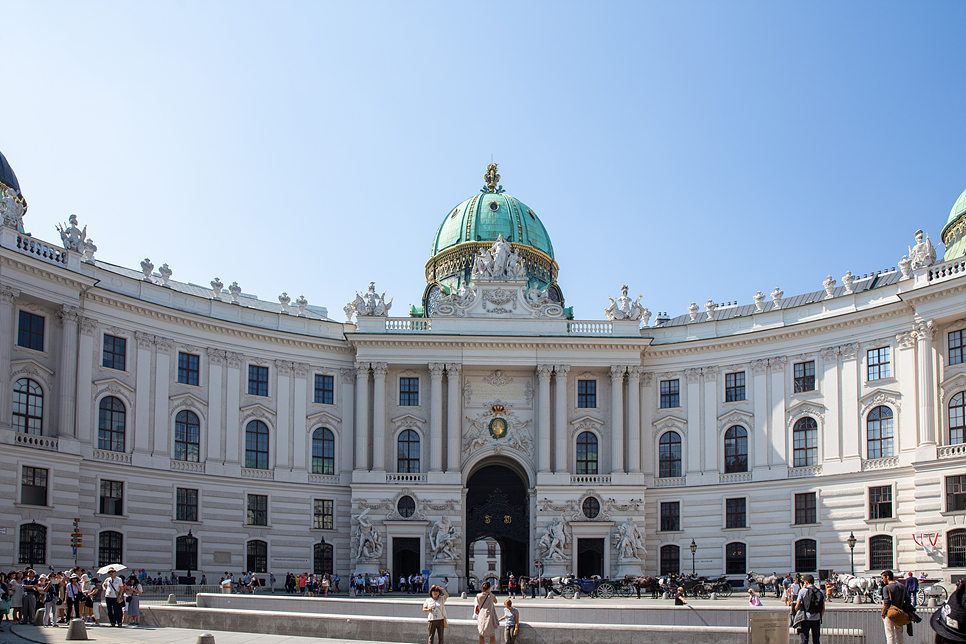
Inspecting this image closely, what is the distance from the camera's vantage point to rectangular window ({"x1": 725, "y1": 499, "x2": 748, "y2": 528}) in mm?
57062

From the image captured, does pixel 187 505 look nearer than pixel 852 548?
No

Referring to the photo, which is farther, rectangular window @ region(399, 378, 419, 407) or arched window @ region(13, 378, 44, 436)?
rectangular window @ region(399, 378, 419, 407)

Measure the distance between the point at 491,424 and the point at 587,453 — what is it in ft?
20.0

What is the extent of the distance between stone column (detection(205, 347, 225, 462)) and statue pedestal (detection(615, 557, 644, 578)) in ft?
76.2

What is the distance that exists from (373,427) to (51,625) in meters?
27.8

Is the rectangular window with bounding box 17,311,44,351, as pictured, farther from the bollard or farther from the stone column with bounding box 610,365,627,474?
the stone column with bounding box 610,365,627,474

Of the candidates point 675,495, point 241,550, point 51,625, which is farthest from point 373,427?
point 51,625

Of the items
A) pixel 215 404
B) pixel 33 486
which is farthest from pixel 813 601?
pixel 215 404

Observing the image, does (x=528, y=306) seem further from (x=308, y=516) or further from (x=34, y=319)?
(x=34, y=319)

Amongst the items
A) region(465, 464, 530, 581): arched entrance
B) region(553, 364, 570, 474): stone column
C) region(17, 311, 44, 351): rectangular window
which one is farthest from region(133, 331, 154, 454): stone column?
region(553, 364, 570, 474): stone column

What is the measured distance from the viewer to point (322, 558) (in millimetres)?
58688

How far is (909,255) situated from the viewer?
172 ft

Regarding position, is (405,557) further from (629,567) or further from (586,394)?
(586,394)

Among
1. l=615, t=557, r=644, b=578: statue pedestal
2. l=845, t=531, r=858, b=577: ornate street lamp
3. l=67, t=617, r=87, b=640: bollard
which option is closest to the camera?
l=67, t=617, r=87, b=640: bollard
